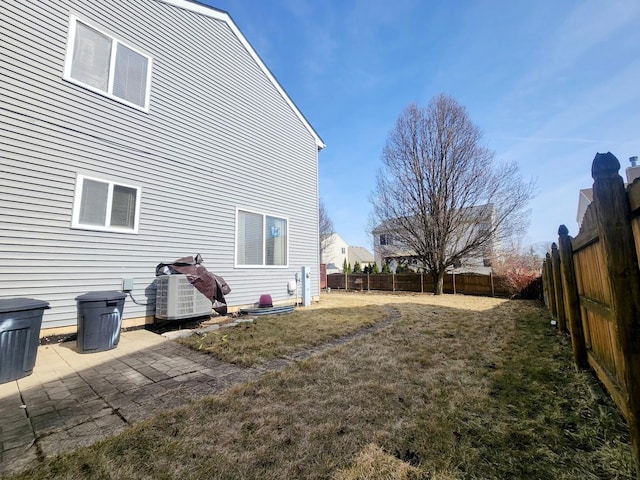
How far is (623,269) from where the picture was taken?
157 cm

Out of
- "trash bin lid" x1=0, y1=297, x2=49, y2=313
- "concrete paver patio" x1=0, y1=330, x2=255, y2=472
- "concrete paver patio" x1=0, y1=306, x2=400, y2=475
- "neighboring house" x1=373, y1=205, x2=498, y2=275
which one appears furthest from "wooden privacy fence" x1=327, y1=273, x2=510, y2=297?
"trash bin lid" x1=0, y1=297, x2=49, y2=313

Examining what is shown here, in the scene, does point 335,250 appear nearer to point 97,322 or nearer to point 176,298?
point 176,298

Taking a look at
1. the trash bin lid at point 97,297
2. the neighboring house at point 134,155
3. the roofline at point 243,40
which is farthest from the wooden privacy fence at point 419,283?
the trash bin lid at point 97,297

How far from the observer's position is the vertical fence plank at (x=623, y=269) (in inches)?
59.0

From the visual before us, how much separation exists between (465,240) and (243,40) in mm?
14369

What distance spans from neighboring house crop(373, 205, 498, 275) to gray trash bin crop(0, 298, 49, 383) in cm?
1533

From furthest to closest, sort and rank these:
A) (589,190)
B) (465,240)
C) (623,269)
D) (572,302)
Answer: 1. (589,190)
2. (465,240)
3. (572,302)
4. (623,269)

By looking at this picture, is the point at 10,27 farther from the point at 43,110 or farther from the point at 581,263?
the point at 581,263

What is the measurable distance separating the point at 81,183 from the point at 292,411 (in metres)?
5.38

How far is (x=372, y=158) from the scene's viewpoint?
709 inches

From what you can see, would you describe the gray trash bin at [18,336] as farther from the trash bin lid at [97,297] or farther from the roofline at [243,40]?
the roofline at [243,40]

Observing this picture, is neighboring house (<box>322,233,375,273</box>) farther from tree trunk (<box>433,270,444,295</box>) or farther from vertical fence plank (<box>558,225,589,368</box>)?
vertical fence plank (<box>558,225,589,368</box>)

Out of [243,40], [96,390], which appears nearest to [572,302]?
[96,390]

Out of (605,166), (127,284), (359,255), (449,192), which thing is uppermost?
(449,192)
